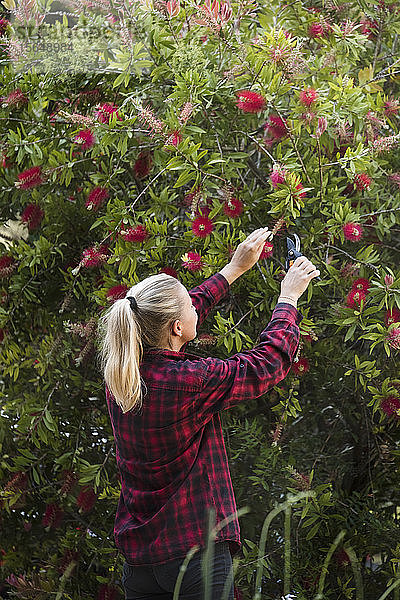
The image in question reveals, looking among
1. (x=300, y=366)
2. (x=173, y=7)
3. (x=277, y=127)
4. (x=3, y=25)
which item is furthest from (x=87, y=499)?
(x=3, y=25)

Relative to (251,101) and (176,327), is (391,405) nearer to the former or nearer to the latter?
(176,327)

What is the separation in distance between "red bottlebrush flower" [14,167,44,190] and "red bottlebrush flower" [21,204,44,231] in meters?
0.30

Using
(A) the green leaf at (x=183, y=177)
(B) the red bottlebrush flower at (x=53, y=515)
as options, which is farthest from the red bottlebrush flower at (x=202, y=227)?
A: (B) the red bottlebrush flower at (x=53, y=515)

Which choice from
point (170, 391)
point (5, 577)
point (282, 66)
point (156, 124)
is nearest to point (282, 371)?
point (170, 391)

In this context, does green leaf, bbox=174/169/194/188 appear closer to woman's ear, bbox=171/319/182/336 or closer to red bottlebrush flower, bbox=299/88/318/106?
red bottlebrush flower, bbox=299/88/318/106

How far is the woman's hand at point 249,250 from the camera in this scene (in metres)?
2.10

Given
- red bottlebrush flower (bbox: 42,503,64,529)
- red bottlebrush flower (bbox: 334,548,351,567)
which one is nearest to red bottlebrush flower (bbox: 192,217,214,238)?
red bottlebrush flower (bbox: 334,548,351,567)

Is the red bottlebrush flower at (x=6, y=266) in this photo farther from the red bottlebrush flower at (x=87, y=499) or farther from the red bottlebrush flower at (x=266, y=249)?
the red bottlebrush flower at (x=266, y=249)

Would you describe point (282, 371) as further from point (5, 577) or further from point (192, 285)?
point (5, 577)

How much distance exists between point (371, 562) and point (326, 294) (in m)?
0.93

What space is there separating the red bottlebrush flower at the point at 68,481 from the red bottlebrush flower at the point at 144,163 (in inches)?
42.9

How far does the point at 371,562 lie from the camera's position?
2572 mm

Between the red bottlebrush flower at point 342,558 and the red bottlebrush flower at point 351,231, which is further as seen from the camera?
the red bottlebrush flower at point 342,558

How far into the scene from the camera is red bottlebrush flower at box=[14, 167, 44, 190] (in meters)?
2.44
